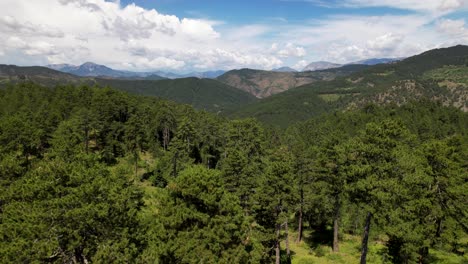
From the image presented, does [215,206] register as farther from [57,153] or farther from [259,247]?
[57,153]

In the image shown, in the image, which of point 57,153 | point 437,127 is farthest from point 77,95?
point 437,127

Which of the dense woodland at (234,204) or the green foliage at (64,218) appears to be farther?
the dense woodland at (234,204)

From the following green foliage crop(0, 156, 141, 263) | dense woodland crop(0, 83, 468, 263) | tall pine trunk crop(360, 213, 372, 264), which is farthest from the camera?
tall pine trunk crop(360, 213, 372, 264)

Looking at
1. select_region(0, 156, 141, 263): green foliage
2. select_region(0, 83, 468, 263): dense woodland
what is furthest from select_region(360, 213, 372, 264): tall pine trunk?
select_region(0, 156, 141, 263): green foliage

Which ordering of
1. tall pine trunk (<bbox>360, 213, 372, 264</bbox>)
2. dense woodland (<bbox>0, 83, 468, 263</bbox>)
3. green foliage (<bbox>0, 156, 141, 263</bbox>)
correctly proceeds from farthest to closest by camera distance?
tall pine trunk (<bbox>360, 213, 372, 264</bbox>)
dense woodland (<bbox>0, 83, 468, 263</bbox>)
green foliage (<bbox>0, 156, 141, 263</bbox>)

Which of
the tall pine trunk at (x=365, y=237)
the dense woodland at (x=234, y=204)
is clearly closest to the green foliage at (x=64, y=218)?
the dense woodland at (x=234, y=204)

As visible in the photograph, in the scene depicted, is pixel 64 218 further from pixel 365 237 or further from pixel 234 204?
pixel 365 237

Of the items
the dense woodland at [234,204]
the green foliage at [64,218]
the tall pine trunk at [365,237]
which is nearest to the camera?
the green foliage at [64,218]

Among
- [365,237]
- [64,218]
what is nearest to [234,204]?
[64,218]

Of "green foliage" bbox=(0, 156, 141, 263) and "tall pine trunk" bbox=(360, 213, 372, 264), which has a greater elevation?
"green foliage" bbox=(0, 156, 141, 263)

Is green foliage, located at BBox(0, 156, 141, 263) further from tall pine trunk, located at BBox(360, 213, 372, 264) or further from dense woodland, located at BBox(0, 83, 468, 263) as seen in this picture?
tall pine trunk, located at BBox(360, 213, 372, 264)

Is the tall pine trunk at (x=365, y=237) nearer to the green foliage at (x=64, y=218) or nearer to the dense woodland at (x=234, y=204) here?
the dense woodland at (x=234, y=204)
